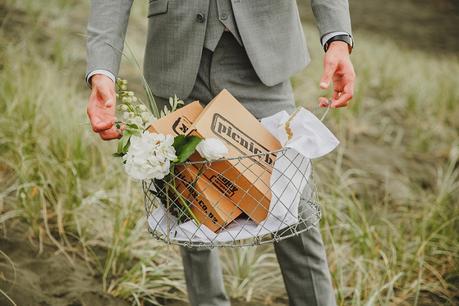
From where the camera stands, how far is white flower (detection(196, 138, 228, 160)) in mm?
1356

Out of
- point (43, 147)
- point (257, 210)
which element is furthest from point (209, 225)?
point (43, 147)

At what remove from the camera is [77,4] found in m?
5.77

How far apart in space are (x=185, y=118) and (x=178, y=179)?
0.59 ft

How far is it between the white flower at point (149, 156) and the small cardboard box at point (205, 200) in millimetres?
116

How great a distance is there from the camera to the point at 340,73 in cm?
149

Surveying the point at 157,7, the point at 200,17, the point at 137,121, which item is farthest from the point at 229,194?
the point at 157,7

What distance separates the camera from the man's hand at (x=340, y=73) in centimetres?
146

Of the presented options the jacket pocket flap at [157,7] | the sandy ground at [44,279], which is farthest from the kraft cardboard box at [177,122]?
the sandy ground at [44,279]

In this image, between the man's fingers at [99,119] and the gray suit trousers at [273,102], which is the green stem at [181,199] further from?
the gray suit trousers at [273,102]

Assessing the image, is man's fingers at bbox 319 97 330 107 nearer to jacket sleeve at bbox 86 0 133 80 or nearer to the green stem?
the green stem

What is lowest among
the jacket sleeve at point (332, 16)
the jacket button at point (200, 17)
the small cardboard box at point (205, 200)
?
the small cardboard box at point (205, 200)

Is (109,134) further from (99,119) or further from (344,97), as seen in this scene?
(344,97)

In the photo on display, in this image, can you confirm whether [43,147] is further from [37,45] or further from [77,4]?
[77,4]

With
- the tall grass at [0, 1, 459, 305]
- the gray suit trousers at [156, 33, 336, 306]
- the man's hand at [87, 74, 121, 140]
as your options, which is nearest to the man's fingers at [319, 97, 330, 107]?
the gray suit trousers at [156, 33, 336, 306]
